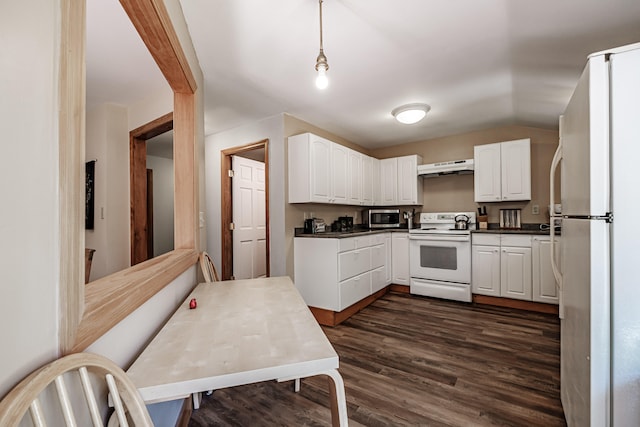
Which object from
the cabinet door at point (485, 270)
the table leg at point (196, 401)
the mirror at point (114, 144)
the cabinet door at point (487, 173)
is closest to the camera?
the table leg at point (196, 401)

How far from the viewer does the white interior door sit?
389cm

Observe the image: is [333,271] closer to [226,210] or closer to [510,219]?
[226,210]

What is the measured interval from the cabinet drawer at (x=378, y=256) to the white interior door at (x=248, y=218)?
1.58m

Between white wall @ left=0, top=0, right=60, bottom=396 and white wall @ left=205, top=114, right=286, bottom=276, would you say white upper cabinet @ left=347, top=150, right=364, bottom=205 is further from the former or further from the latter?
white wall @ left=0, top=0, right=60, bottom=396

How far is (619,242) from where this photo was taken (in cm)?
103

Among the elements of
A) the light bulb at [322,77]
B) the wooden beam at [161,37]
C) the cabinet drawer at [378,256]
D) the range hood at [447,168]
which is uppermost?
the wooden beam at [161,37]

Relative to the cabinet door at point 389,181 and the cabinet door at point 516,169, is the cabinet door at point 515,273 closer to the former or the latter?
the cabinet door at point 516,169

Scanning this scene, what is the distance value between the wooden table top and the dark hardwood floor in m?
0.83

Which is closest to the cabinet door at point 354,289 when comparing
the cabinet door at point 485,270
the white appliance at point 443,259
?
the white appliance at point 443,259

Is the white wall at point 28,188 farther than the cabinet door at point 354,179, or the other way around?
the cabinet door at point 354,179

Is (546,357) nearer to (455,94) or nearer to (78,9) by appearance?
(455,94)

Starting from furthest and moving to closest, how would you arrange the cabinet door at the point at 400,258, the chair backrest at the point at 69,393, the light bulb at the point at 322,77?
the cabinet door at the point at 400,258
the light bulb at the point at 322,77
the chair backrest at the point at 69,393

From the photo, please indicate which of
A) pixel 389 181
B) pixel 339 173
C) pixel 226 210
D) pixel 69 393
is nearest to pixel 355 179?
pixel 339 173

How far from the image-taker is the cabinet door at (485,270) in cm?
343
